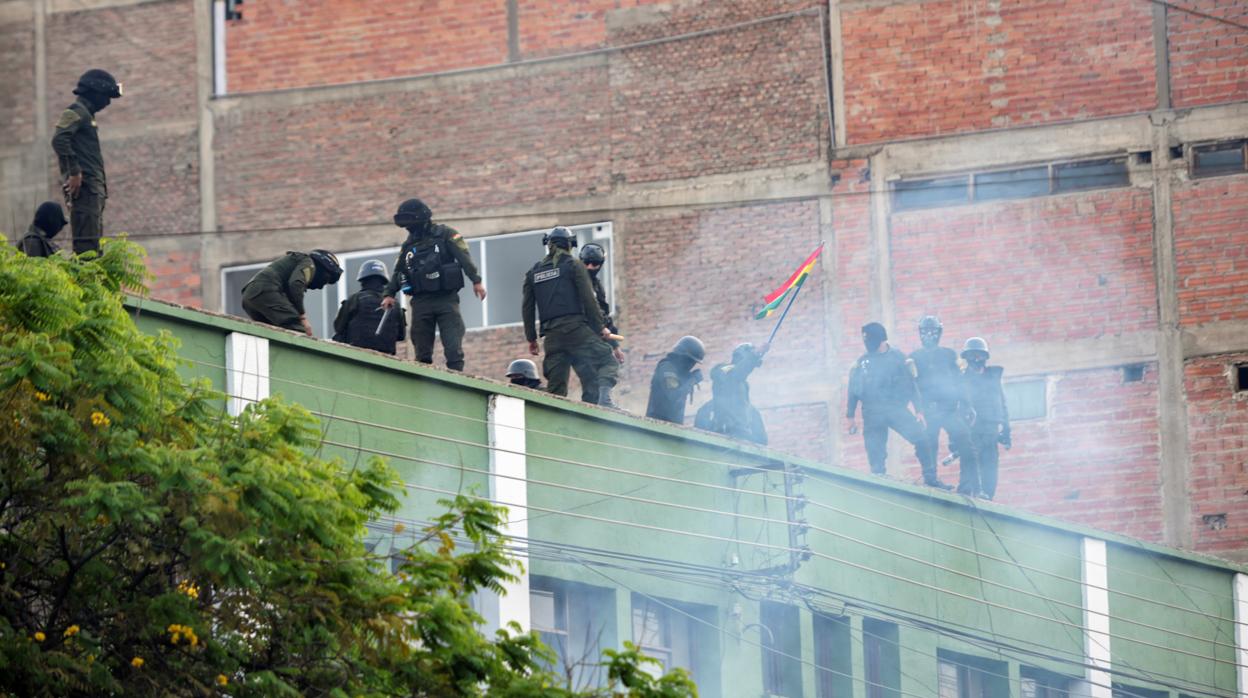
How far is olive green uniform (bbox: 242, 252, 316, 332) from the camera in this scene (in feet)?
55.1

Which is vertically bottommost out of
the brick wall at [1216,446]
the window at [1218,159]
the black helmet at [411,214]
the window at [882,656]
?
the window at [882,656]

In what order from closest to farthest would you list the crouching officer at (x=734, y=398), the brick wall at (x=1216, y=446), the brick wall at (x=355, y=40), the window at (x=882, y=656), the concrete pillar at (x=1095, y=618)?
1. the crouching officer at (x=734, y=398)
2. the window at (x=882, y=656)
3. the concrete pillar at (x=1095, y=618)
4. the brick wall at (x=1216, y=446)
5. the brick wall at (x=355, y=40)

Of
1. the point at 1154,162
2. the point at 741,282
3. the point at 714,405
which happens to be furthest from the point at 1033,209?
the point at 714,405

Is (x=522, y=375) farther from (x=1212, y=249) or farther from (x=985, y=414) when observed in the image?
(x=1212, y=249)

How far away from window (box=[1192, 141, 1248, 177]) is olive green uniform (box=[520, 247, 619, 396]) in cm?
1038

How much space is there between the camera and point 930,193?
2719cm

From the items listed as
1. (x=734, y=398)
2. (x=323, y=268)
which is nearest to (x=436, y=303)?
(x=323, y=268)

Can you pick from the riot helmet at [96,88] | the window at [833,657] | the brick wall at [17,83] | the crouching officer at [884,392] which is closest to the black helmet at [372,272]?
the riot helmet at [96,88]

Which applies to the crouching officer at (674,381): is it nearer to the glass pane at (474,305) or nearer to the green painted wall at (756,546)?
the green painted wall at (756,546)

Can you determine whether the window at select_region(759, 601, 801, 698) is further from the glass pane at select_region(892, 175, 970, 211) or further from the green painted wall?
the glass pane at select_region(892, 175, 970, 211)

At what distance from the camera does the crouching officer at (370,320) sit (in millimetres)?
17828

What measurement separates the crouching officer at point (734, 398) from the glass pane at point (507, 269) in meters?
9.90

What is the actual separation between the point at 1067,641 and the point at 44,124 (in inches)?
603

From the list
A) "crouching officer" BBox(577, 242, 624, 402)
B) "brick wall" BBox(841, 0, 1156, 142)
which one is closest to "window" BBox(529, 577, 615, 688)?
"crouching officer" BBox(577, 242, 624, 402)
